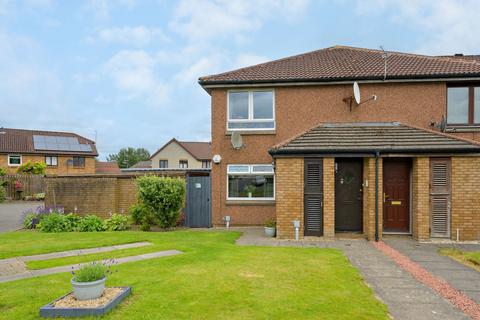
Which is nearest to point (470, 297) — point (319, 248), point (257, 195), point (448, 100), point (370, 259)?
point (370, 259)

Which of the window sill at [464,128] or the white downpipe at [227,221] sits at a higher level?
the window sill at [464,128]

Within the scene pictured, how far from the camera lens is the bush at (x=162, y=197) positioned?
466 inches

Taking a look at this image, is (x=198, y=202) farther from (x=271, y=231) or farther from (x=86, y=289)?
(x=86, y=289)

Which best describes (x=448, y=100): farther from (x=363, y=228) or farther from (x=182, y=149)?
(x=182, y=149)

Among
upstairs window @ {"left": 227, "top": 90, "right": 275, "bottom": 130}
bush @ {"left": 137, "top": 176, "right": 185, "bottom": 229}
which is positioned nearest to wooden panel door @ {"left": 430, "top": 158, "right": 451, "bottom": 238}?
upstairs window @ {"left": 227, "top": 90, "right": 275, "bottom": 130}

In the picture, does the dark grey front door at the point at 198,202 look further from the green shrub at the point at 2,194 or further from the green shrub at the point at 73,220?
the green shrub at the point at 2,194

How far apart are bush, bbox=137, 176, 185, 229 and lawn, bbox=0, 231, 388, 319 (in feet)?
10.1

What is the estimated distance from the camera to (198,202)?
13102 mm

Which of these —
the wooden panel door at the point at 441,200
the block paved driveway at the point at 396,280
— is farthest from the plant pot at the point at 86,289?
the wooden panel door at the point at 441,200

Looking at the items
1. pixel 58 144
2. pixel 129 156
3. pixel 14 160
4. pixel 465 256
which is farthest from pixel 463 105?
pixel 129 156

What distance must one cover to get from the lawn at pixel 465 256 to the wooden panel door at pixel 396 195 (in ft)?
6.50

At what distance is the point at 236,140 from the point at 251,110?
4.58 feet

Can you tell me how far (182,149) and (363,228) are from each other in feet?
135

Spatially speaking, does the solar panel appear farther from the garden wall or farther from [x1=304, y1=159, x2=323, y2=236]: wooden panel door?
[x1=304, y1=159, x2=323, y2=236]: wooden panel door
